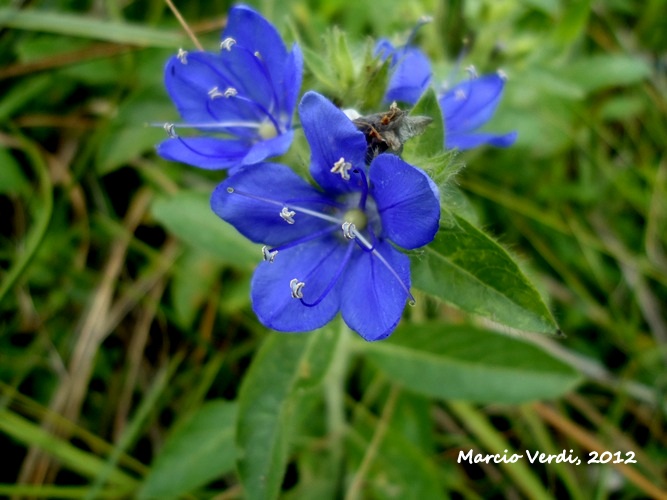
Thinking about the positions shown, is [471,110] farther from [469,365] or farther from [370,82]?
[469,365]

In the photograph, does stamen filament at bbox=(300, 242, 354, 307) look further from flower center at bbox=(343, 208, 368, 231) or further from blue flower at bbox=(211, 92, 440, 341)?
flower center at bbox=(343, 208, 368, 231)

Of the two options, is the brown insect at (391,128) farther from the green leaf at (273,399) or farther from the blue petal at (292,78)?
the green leaf at (273,399)

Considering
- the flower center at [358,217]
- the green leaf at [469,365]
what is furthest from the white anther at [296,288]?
the green leaf at [469,365]

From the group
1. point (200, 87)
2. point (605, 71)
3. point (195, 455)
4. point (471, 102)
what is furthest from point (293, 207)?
point (605, 71)

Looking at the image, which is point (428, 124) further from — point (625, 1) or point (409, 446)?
point (625, 1)

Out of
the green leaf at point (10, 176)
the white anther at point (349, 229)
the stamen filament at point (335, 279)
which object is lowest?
the green leaf at point (10, 176)

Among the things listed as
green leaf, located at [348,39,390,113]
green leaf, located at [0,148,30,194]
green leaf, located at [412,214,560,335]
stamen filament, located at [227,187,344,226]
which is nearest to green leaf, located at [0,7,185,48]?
green leaf, located at [0,148,30,194]
